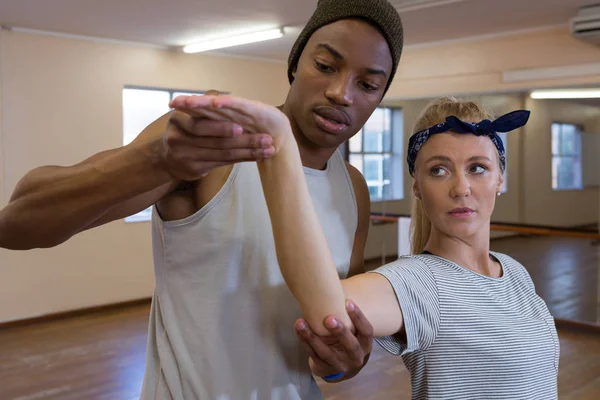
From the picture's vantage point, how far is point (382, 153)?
7.45 metres

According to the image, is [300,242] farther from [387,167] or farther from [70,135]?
[387,167]

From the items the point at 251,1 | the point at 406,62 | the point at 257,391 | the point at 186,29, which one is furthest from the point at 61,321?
the point at 257,391

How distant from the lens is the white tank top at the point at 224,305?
1.15 meters

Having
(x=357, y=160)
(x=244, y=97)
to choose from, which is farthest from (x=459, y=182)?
(x=357, y=160)

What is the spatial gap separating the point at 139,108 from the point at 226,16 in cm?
191

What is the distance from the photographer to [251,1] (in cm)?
451

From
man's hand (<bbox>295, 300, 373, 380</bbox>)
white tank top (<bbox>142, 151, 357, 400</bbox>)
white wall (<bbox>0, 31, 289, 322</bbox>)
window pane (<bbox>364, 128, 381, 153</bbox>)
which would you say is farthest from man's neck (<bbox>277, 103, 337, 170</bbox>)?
window pane (<bbox>364, 128, 381, 153</bbox>)

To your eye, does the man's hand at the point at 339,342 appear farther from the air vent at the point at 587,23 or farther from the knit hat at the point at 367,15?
the air vent at the point at 587,23

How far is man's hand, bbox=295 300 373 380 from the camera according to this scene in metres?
1.06

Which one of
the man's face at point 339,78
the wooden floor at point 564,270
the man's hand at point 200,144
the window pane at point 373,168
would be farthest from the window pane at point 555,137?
the man's hand at point 200,144

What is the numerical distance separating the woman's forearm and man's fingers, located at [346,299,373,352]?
18mm

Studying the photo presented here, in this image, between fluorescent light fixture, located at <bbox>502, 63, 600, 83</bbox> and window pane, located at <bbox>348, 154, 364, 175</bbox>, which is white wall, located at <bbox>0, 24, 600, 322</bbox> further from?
window pane, located at <bbox>348, 154, 364, 175</bbox>

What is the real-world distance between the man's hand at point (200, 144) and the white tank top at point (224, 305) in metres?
0.25

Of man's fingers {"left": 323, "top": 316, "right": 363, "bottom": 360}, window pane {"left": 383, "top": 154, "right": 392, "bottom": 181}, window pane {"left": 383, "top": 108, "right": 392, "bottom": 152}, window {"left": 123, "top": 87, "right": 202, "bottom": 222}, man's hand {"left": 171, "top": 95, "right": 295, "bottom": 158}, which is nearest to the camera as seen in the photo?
man's hand {"left": 171, "top": 95, "right": 295, "bottom": 158}
